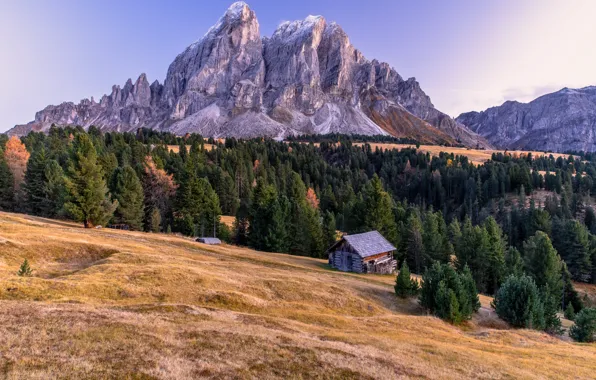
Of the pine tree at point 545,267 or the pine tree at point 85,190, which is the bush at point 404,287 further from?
the pine tree at point 85,190

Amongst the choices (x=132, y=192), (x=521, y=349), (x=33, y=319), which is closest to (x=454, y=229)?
(x=521, y=349)

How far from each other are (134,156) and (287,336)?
119 m

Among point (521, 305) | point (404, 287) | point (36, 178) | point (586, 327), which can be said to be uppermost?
point (36, 178)

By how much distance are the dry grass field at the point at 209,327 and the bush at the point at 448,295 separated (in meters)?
1.94

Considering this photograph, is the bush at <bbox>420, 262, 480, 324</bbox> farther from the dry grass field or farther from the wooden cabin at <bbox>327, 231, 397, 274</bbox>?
the wooden cabin at <bbox>327, 231, 397, 274</bbox>

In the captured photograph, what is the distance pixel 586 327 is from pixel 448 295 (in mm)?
15484

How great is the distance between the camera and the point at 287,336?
20797 mm

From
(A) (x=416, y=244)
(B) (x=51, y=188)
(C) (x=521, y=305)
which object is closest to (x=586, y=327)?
(C) (x=521, y=305)

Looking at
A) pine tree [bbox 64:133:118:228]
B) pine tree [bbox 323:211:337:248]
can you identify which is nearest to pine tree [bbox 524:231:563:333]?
pine tree [bbox 323:211:337:248]

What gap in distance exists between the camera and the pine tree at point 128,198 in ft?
234

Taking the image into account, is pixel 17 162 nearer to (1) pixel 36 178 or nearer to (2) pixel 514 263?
(1) pixel 36 178

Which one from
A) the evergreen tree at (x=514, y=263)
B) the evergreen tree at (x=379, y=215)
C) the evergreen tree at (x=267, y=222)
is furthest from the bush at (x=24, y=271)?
the evergreen tree at (x=514, y=263)

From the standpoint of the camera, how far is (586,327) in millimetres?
39438

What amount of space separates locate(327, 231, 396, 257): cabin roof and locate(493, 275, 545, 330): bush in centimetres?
2107
